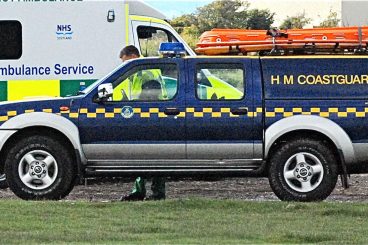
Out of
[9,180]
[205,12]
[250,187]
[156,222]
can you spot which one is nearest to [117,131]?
[9,180]

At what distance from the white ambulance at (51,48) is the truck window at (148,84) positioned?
303 centimetres

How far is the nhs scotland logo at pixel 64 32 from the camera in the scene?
15.4m

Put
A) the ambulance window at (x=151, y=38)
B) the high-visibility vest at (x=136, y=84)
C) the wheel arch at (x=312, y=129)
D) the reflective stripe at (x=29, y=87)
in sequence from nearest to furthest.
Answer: the wheel arch at (x=312, y=129) → the high-visibility vest at (x=136, y=84) → the reflective stripe at (x=29, y=87) → the ambulance window at (x=151, y=38)

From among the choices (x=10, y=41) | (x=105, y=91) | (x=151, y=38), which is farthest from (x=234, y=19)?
(x=105, y=91)

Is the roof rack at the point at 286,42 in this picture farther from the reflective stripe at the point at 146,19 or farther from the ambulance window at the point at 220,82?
the reflective stripe at the point at 146,19

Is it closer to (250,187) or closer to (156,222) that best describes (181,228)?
(156,222)

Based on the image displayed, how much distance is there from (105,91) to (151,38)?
456 centimetres

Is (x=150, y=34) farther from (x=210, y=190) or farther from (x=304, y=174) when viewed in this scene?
→ (x=304, y=174)

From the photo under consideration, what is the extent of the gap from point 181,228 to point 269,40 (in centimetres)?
401

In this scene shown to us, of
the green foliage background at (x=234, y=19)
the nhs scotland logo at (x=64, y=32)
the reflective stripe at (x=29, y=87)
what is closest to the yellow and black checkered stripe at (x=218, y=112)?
the reflective stripe at (x=29, y=87)

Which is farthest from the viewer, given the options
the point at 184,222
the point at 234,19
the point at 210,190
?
the point at 234,19

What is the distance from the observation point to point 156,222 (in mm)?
10211

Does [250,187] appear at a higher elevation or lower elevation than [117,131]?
lower

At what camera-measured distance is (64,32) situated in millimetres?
15453
